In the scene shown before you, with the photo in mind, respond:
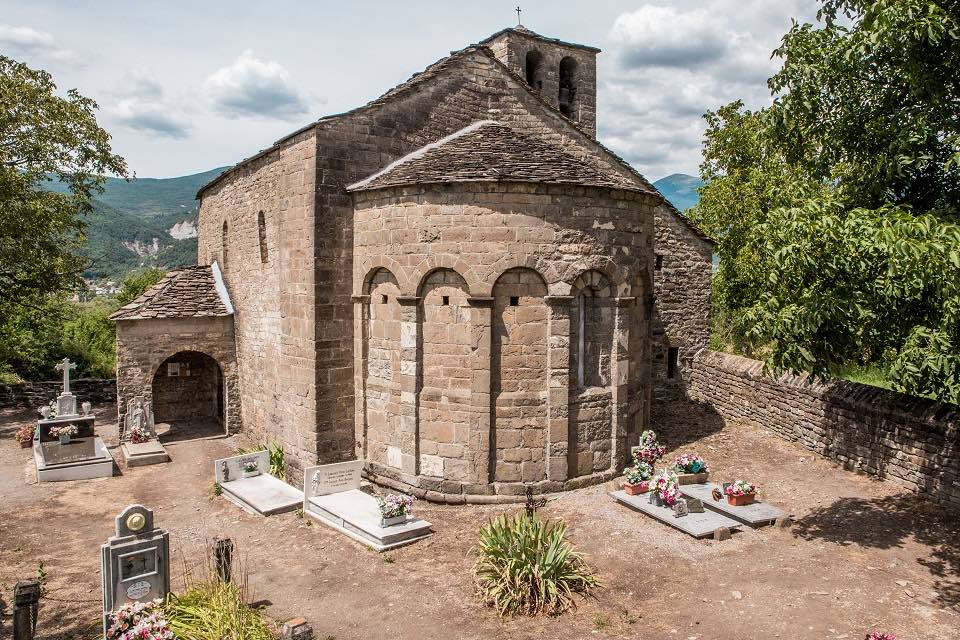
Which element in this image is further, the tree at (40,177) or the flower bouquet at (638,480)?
the tree at (40,177)

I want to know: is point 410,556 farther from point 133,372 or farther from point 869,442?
point 133,372

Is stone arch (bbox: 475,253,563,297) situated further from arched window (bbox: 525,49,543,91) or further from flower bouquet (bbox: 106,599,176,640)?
arched window (bbox: 525,49,543,91)

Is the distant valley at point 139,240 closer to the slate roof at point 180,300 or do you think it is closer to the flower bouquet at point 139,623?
the slate roof at point 180,300

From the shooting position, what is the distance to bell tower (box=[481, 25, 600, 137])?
715 inches

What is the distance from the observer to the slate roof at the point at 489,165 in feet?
37.3

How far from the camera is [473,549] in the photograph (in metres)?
9.70

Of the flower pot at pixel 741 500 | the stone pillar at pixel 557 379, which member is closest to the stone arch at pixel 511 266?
the stone pillar at pixel 557 379

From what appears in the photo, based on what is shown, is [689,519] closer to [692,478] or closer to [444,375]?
[692,478]

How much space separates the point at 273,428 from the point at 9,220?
434 inches

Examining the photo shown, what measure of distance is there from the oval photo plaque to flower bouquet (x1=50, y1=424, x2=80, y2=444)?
1008 centimetres

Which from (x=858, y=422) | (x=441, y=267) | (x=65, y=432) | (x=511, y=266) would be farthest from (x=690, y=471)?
(x=65, y=432)

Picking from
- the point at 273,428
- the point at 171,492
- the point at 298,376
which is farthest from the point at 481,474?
the point at 171,492

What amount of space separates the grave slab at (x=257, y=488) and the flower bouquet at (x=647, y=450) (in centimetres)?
660

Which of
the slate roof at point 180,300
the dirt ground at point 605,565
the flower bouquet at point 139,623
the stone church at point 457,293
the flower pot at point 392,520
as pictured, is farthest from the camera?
the slate roof at point 180,300
